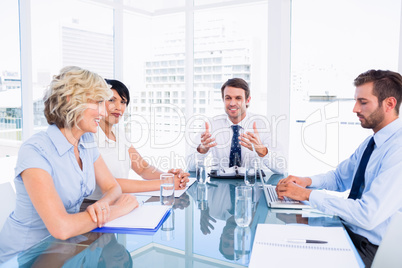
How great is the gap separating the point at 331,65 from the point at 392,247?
106 inches

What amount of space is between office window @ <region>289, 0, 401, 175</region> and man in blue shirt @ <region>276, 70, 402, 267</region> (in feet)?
5.20

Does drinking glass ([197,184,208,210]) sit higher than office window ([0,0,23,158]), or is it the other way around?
office window ([0,0,23,158])

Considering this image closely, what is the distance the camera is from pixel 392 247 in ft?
3.56

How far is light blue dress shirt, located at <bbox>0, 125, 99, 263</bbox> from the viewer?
143 cm

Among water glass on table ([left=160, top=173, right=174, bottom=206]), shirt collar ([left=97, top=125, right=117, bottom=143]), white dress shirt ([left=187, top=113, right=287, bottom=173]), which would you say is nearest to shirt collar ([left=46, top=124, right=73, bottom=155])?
water glass on table ([left=160, top=173, right=174, bottom=206])

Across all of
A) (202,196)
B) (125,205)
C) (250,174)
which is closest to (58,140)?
(125,205)

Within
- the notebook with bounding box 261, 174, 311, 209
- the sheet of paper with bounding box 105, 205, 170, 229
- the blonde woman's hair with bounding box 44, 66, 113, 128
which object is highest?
the blonde woman's hair with bounding box 44, 66, 113, 128

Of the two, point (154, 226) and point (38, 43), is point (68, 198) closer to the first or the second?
point (154, 226)

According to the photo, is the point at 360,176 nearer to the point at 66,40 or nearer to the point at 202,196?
the point at 202,196

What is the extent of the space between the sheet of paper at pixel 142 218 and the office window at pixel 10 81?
1948 mm

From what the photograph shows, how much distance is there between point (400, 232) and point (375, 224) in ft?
1.23

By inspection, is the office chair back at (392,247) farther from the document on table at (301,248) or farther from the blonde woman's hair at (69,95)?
the blonde woman's hair at (69,95)

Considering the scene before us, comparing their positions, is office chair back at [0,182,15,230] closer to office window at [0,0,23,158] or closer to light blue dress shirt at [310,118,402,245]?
office window at [0,0,23,158]

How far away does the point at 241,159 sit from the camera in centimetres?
270
